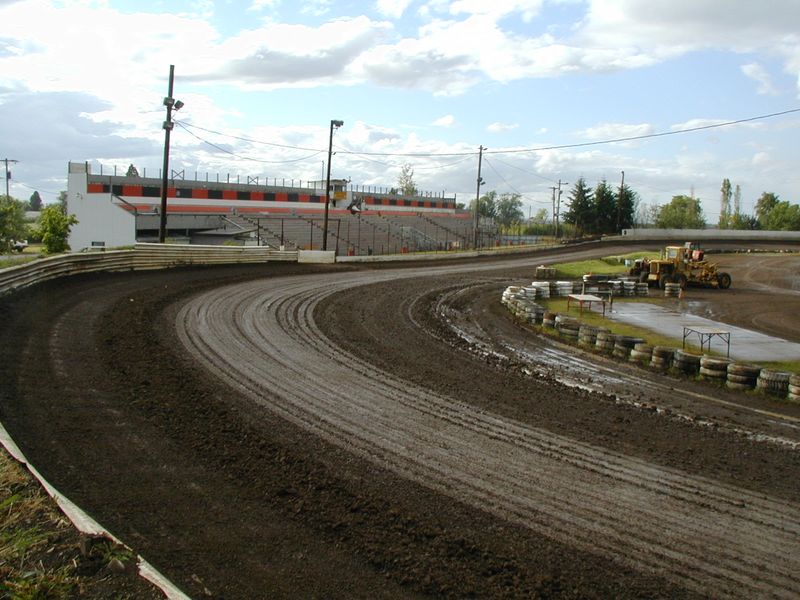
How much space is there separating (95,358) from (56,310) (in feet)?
16.3

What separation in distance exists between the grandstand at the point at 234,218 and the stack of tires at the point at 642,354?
29.5m

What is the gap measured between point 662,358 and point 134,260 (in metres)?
20.8

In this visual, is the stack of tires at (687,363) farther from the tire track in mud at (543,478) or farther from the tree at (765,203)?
the tree at (765,203)

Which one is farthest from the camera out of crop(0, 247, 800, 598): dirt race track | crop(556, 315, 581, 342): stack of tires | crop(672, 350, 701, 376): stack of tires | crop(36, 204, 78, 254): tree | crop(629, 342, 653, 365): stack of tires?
crop(36, 204, 78, 254): tree

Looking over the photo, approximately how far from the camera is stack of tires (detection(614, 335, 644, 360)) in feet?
56.2

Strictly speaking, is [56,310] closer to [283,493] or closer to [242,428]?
[242,428]

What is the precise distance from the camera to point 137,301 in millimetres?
19672

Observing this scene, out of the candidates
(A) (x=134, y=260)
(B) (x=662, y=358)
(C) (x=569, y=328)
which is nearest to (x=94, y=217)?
(A) (x=134, y=260)

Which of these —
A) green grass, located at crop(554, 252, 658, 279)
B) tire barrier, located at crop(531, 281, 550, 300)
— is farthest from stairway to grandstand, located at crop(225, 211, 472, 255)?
tire barrier, located at crop(531, 281, 550, 300)

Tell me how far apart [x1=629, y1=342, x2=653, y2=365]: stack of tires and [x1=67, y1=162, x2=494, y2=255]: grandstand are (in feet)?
96.8

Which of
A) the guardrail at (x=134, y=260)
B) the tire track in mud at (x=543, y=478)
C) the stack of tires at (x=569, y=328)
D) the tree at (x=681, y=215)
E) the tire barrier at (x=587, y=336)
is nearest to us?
the tire track in mud at (x=543, y=478)

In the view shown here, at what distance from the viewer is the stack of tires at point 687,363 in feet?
50.0

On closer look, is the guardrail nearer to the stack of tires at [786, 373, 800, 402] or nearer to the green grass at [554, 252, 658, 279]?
the green grass at [554, 252, 658, 279]

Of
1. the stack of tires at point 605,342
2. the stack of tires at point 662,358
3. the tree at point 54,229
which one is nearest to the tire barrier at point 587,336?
the stack of tires at point 605,342
